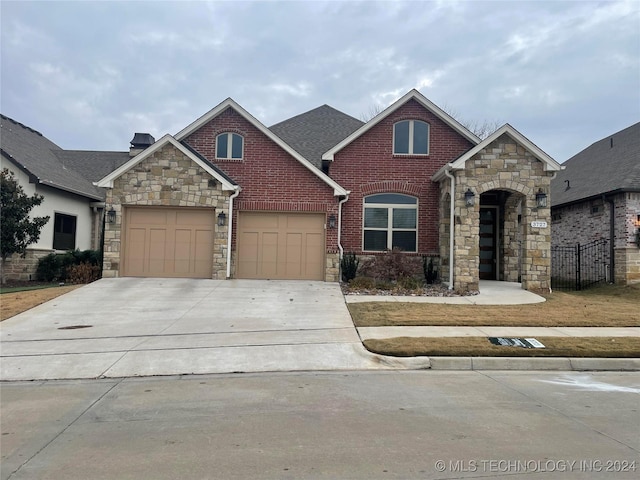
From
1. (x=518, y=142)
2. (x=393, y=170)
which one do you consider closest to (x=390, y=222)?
(x=393, y=170)

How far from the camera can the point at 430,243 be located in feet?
55.5

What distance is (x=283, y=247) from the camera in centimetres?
1616

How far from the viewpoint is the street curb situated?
24.6 feet

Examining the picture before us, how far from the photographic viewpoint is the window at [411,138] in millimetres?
17281

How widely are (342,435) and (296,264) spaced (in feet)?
38.0

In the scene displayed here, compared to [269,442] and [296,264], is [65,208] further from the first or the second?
[269,442]

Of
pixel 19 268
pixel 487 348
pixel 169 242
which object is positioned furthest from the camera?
pixel 19 268

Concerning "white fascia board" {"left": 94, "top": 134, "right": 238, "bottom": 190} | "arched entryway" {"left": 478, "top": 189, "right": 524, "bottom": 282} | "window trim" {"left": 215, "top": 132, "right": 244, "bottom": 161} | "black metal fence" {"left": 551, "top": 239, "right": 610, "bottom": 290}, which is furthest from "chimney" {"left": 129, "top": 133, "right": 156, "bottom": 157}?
"black metal fence" {"left": 551, "top": 239, "right": 610, "bottom": 290}

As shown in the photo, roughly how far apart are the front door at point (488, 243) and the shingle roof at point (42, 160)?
51.5 ft

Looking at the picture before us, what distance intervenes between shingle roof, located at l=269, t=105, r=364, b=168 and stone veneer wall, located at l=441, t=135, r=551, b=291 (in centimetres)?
640

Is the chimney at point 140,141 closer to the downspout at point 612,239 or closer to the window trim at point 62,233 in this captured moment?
the window trim at point 62,233

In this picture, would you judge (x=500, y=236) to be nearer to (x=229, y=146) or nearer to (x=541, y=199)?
(x=541, y=199)

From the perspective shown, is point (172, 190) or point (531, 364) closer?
point (531, 364)

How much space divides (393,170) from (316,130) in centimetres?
573
